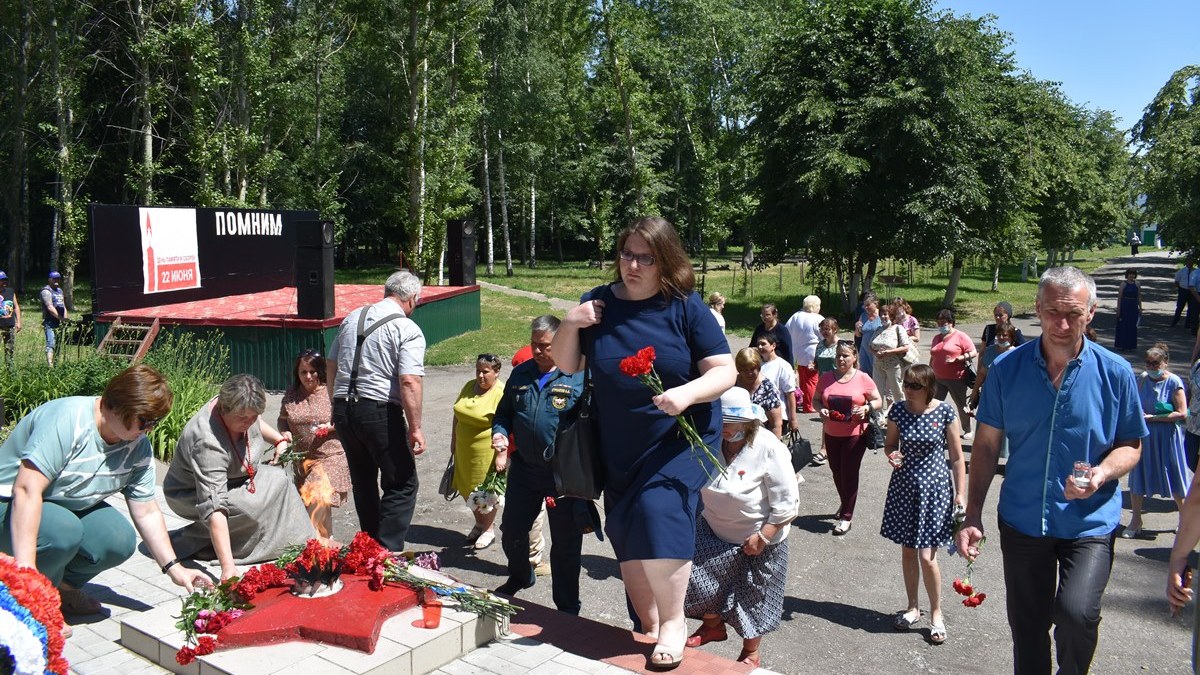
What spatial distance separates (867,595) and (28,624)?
16.3ft

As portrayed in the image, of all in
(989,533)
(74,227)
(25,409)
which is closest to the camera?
(989,533)

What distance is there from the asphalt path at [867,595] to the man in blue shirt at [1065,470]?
170 cm

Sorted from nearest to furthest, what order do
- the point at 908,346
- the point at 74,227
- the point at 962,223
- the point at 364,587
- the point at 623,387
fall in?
the point at 623,387, the point at 364,587, the point at 908,346, the point at 962,223, the point at 74,227

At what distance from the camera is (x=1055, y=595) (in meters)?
3.62

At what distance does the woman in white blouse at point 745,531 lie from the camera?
4398mm

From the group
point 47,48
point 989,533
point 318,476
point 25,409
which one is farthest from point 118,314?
point 47,48

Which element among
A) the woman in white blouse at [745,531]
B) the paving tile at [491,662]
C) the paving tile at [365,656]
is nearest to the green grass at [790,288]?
the woman in white blouse at [745,531]

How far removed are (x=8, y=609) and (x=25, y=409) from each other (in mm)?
7139

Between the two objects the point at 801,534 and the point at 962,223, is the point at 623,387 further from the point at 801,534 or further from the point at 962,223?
the point at 962,223

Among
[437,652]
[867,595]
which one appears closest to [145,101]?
[867,595]

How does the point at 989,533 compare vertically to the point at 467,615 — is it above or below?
below

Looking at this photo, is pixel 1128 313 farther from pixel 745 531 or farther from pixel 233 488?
pixel 233 488

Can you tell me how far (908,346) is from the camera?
1119 centimetres

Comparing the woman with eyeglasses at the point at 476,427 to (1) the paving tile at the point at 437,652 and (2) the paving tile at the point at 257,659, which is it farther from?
(2) the paving tile at the point at 257,659
